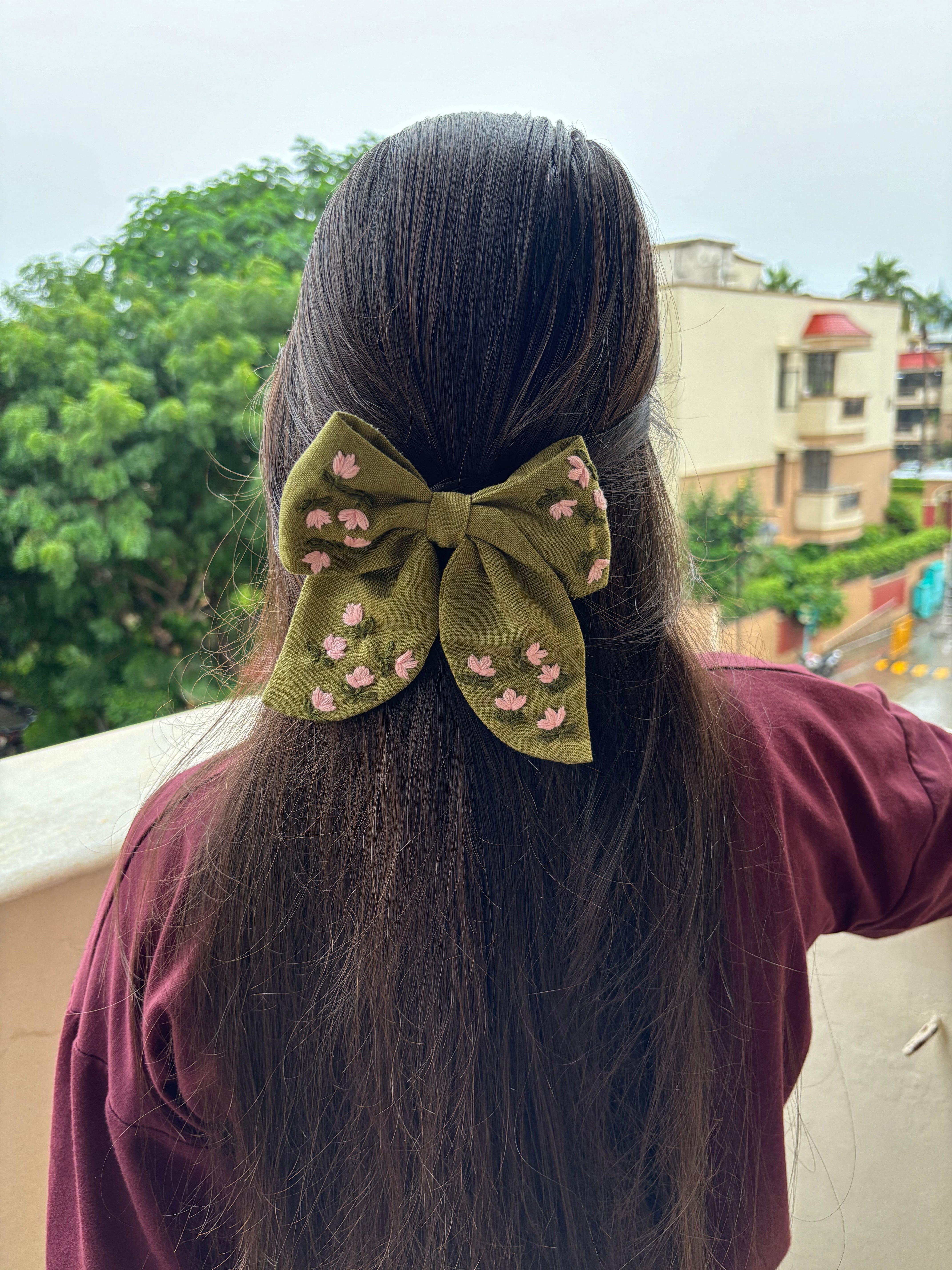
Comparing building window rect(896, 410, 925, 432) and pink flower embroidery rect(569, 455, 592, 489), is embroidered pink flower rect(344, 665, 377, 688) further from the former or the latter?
building window rect(896, 410, 925, 432)

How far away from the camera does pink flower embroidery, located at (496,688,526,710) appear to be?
405 mm

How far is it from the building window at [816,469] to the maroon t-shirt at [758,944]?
998mm

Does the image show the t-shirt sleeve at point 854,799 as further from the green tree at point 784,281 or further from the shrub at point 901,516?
the green tree at point 784,281

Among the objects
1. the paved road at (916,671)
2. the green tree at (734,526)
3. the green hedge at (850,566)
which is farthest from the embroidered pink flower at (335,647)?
the green hedge at (850,566)

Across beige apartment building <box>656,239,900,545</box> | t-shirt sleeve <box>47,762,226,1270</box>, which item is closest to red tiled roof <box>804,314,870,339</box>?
beige apartment building <box>656,239,900,545</box>

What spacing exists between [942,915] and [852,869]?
0.44ft

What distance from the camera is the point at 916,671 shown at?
3.84 ft

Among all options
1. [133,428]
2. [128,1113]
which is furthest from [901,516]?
[133,428]

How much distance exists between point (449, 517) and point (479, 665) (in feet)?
0.23

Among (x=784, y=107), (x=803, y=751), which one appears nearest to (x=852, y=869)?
(x=803, y=751)

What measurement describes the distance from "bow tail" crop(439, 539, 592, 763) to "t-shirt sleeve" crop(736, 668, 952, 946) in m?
0.16

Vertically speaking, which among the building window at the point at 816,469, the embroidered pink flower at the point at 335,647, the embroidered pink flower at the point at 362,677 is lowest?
the building window at the point at 816,469

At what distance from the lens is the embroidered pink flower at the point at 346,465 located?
380 millimetres

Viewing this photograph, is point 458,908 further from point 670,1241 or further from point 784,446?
point 784,446
